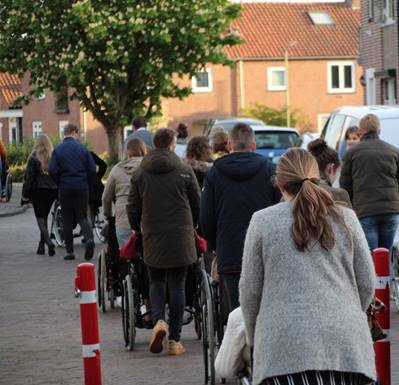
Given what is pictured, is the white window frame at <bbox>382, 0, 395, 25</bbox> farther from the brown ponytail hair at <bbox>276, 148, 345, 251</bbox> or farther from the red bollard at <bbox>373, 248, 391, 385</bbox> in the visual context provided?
the brown ponytail hair at <bbox>276, 148, 345, 251</bbox>

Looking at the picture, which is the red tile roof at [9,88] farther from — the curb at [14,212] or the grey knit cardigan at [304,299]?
the grey knit cardigan at [304,299]

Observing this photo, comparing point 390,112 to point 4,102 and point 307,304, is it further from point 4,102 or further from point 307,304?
point 4,102

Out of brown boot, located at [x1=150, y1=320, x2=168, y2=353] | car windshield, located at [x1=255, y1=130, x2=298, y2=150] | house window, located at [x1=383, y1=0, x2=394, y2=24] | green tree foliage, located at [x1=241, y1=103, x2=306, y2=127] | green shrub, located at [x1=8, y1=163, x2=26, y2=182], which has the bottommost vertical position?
green shrub, located at [x1=8, y1=163, x2=26, y2=182]

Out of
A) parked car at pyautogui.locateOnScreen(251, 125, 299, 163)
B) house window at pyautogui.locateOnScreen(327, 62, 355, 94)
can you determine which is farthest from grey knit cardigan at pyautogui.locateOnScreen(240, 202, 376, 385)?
house window at pyautogui.locateOnScreen(327, 62, 355, 94)

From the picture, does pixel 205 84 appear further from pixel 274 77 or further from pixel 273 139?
pixel 273 139

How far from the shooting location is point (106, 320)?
41.4 feet

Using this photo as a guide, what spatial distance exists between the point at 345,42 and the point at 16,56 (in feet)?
116

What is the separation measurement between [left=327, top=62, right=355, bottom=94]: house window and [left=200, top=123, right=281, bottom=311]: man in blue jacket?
70097mm

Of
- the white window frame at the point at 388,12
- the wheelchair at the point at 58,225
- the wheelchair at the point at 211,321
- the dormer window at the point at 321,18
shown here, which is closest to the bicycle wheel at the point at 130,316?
the wheelchair at the point at 211,321

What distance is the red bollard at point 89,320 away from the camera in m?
7.02

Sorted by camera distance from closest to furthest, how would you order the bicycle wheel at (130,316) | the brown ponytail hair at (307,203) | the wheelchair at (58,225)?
the brown ponytail hair at (307,203), the bicycle wheel at (130,316), the wheelchair at (58,225)

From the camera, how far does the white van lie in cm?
1471

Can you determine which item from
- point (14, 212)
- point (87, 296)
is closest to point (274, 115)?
point (14, 212)

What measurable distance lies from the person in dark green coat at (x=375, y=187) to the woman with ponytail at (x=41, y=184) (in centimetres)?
742
